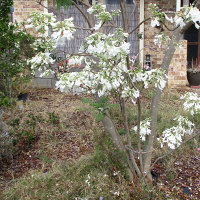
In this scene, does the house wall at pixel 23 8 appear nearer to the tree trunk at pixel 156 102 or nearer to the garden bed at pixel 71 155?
the garden bed at pixel 71 155

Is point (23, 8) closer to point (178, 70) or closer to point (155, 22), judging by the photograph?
point (178, 70)

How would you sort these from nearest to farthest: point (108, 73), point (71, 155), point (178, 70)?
point (108, 73), point (71, 155), point (178, 70)

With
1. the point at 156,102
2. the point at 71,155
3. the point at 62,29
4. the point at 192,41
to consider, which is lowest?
the point at 71,155

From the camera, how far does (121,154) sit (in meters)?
2.80

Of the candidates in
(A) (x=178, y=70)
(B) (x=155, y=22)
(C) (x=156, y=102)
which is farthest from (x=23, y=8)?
(B) (x=155, y=22)

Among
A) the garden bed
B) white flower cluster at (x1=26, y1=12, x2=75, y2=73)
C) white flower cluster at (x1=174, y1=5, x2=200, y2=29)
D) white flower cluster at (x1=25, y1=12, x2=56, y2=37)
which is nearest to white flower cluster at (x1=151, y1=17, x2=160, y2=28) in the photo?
white flower cluster at (x1=174, y1=5, x2=200, y2=29)

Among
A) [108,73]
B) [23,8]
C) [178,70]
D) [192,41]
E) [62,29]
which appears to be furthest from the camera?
[192,41]

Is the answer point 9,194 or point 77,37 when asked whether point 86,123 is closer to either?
point 9,194

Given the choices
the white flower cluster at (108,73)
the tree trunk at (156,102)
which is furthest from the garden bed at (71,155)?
the white flower cluster at (108,73)

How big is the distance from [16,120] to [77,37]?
4.15 m

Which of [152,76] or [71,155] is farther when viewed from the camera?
[71,155]

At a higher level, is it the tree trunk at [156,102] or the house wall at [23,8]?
the house wall at [23,8]

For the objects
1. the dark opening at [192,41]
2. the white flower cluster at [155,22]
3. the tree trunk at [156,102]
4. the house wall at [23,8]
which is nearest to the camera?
the white flower cluster at [155,22]

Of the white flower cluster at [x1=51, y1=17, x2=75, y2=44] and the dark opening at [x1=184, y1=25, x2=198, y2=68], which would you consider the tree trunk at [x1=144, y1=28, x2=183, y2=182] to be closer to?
the white flower cluster at [x1=51, y1=17, x2=75, y2=44]
